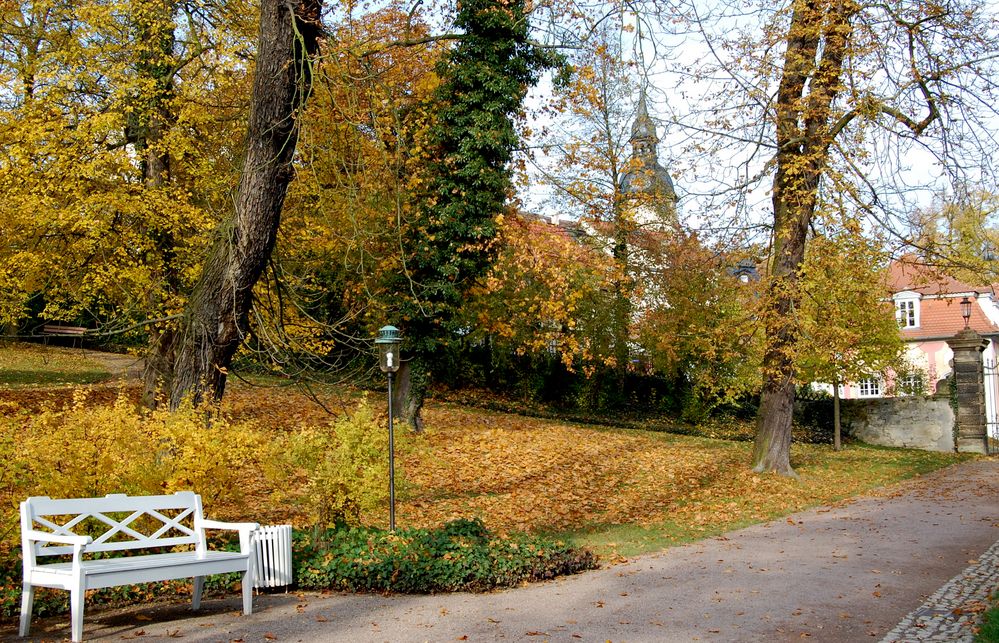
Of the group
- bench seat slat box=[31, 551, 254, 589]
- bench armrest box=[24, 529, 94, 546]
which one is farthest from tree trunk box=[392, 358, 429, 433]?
bench armrest box=[24, 529, 94, 546]

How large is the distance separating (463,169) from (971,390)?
1804 cm

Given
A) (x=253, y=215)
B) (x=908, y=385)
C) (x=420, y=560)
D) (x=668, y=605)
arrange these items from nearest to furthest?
(x=668, y=605)
(x=420, y=560)
(x=253, y=215)
(x=908, y=385)

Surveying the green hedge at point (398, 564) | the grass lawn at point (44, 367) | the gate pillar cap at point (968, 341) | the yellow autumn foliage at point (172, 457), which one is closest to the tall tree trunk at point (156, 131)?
the grass lawn at point (44, 367)

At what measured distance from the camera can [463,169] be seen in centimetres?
1859

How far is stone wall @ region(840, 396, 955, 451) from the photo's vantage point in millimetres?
27672

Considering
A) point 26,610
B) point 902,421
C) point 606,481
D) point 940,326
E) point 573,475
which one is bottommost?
point 606,481

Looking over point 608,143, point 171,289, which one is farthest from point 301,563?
point 608,143

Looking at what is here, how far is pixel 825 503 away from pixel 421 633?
35.1 ft

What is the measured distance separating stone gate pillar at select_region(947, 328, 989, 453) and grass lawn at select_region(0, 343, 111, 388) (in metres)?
24.7

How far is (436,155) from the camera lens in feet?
63.0

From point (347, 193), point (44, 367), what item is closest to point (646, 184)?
point (347, 193)

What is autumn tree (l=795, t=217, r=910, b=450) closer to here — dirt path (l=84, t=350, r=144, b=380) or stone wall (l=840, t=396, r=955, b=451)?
stone wall (l=840, t=396, r=955, b=451)

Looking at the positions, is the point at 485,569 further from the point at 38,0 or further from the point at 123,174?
the point at 38,0

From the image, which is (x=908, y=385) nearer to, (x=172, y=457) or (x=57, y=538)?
(x=172, y=457)
